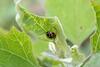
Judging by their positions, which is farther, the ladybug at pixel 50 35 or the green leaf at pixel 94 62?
the ladybug at pixel 50 35

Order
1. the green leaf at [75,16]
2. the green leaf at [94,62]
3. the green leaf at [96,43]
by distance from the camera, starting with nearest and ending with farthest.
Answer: the green leaf at [94,62] < the green leaf at [96,43] < the green leaf at [75,16]

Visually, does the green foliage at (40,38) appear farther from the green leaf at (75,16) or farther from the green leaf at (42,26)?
the green leaf at (75,16)

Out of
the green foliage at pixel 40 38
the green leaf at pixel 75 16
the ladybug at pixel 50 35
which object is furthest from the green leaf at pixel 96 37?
the green leaf at pixel 75 16

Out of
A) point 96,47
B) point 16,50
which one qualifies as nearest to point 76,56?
point 96,47

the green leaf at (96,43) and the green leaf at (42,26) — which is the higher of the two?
the green leaf at (42,26)

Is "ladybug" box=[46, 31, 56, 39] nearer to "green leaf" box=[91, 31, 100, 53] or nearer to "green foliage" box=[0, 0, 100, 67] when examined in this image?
"green foliage" box=[0, 0, 100, 67]

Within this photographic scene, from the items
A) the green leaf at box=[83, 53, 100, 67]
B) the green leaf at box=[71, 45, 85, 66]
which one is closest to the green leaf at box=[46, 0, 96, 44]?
the green leaf at box=[71, 45, 85, 66]

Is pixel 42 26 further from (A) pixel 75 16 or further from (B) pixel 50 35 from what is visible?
(A) pixel 75 16
